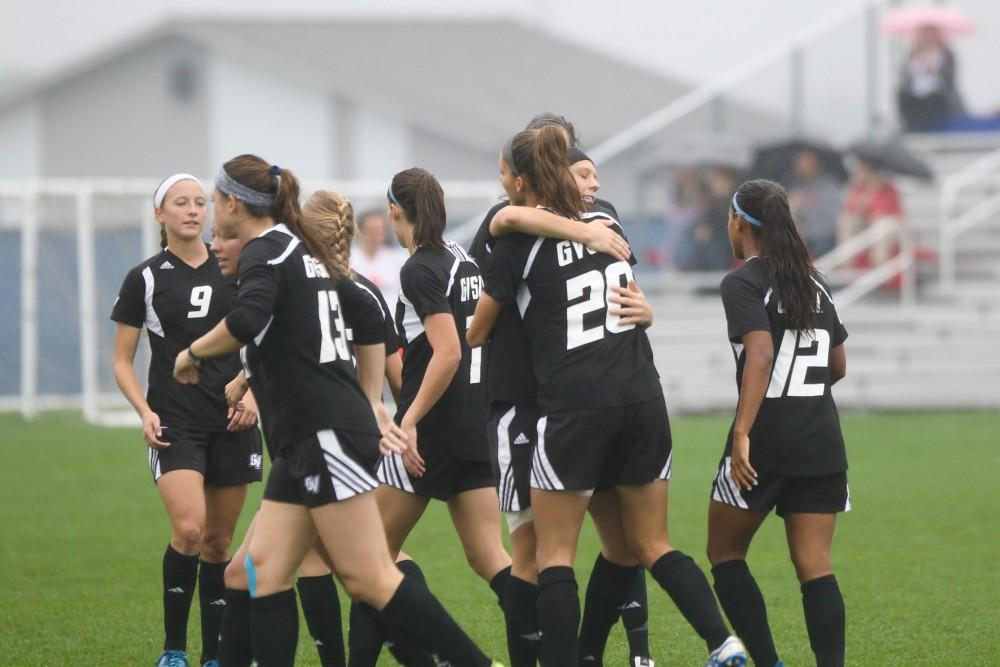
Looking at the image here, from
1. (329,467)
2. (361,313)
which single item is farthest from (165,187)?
(329,467)

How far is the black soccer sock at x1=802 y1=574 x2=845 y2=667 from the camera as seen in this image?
5.49m

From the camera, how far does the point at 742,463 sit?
5445 millimetres

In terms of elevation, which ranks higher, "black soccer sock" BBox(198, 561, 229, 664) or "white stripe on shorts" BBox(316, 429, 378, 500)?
"white stripe on shorts" BBox(316, 429, 378, 500)

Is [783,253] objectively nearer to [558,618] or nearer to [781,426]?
[781,426]

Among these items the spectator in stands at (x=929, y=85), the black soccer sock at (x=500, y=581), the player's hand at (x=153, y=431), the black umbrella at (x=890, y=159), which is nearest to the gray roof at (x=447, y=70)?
the spectator in stands at (x=929, y=85)

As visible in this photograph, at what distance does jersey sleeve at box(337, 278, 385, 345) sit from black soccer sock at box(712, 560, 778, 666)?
1578 millimetres

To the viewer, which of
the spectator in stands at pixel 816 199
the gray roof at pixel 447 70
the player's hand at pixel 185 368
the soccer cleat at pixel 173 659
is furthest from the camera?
the gray roof at pixel 447 70

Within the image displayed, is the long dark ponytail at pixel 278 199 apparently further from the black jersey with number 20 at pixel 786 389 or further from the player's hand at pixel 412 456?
the black jersey with number 20 at pixel 786 389

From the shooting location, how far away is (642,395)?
5312mm

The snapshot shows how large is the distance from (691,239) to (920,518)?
8426 millimetres

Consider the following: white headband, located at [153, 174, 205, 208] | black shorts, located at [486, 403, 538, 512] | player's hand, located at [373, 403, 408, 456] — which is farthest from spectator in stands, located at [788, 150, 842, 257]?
player's hand, located at [373, 403, 408, 456]

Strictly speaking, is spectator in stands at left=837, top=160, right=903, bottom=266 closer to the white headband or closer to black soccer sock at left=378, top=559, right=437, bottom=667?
the white headband

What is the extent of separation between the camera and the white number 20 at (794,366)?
218 inches

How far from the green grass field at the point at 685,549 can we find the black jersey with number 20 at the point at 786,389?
127 centimetres
